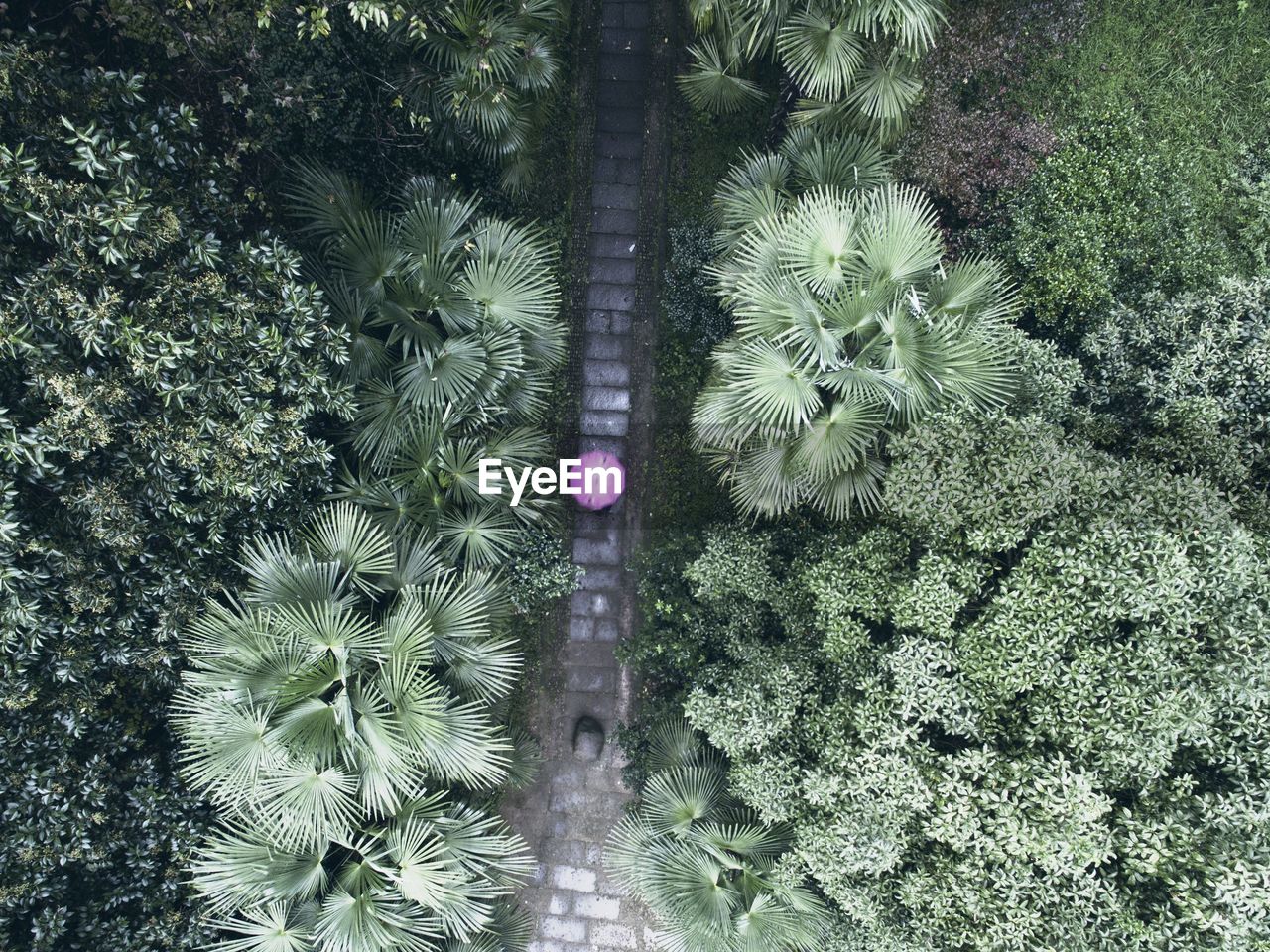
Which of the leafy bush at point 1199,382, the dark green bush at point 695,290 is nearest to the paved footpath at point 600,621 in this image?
the dark green bush at point 695,290

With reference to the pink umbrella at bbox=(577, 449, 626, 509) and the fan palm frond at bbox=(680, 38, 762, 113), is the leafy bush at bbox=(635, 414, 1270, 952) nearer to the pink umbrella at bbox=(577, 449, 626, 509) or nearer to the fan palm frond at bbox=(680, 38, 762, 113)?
the pink umbrella at bbox=(577, 449, 626, 509)

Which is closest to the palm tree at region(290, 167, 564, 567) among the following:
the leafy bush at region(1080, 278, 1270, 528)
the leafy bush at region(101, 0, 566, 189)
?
the leafy bush at region(101, 0, 566, 189)

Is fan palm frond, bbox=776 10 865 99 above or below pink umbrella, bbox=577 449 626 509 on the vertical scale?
above

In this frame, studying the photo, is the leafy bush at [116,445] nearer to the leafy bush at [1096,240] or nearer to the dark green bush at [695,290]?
the dark green bush at [695,290]

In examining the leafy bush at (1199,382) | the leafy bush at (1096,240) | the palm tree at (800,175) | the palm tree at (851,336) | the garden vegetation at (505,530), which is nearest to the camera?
the garden vegetation at (505,530)

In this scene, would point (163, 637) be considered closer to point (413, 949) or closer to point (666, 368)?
point (413, 949)

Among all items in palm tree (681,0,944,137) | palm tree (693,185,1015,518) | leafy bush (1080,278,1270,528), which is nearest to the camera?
palm tree (693,185,1015,518)
